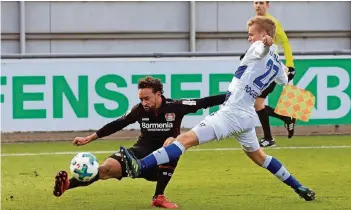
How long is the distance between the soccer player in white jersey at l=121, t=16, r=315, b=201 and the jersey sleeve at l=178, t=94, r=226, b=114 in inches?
8.4

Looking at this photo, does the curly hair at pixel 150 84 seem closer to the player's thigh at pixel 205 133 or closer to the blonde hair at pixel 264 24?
the player's thigh at pixel 205 133

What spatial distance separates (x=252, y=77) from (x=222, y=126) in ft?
1.75

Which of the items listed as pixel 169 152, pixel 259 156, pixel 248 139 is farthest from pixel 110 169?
pixel 259 156

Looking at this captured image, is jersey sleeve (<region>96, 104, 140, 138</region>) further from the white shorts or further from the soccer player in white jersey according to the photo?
the white shorts

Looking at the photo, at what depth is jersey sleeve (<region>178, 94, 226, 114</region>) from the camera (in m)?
9.05

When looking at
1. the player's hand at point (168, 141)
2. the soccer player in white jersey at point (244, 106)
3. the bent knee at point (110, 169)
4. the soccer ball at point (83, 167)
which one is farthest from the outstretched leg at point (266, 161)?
the soccer ball at point (83, 167)

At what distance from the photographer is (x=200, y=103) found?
29.7 ft

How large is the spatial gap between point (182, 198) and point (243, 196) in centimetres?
57

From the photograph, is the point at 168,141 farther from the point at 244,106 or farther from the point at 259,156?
the point at 259,156

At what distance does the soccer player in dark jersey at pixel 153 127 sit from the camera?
8906mm

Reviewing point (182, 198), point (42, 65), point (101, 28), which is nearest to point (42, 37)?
point (101, 28)

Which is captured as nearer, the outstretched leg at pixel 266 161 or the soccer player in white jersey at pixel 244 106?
the soccer player in white jersey at pixel 244 106

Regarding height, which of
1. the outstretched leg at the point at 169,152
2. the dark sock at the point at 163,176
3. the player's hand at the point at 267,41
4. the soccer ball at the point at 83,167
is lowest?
the dark sock at the point at 163,176

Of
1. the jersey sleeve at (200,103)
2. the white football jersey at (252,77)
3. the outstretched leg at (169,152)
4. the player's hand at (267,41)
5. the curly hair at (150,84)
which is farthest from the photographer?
the jersey sleeve at (200,103)
